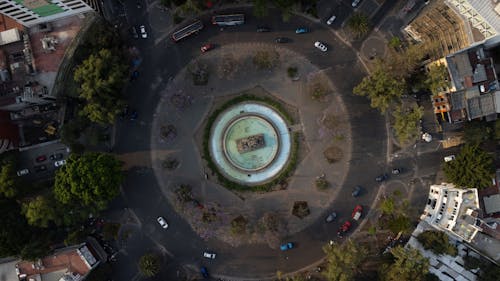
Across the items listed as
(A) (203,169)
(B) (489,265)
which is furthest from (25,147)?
(B) (489,265)

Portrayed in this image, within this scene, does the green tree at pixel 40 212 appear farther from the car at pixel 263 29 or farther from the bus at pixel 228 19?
the car at pixel 263 29

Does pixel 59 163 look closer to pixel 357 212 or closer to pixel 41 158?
pixel 41 158

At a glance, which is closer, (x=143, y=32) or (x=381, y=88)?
(x=381, y=88)

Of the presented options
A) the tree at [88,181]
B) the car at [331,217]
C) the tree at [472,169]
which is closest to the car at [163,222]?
the tree at [88,181]

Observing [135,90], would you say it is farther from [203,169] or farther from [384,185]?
[384,185]

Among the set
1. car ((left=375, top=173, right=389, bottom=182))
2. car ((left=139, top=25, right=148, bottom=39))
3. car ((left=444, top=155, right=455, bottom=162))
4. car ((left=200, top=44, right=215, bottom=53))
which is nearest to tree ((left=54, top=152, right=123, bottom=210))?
car ((left=139, top=25, right=148, bottom=39))

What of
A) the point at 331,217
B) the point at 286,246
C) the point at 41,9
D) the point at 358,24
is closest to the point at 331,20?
the point at 358,24
